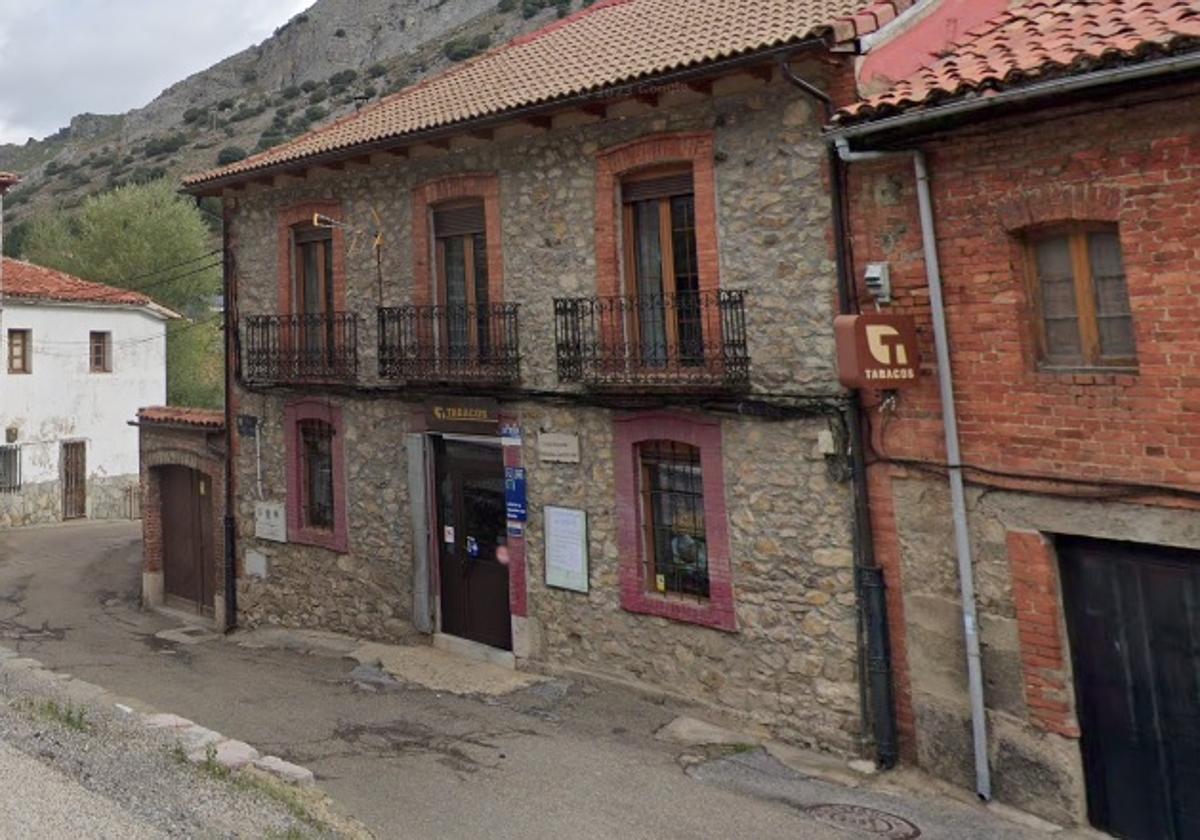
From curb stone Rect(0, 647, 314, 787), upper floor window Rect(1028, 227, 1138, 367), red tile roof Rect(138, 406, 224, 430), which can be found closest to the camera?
upper floor window Rect(1028, 227, 1138, 367)

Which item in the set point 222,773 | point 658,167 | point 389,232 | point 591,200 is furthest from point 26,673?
point 658,167

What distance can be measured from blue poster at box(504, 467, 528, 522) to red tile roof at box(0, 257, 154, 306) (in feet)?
61.2

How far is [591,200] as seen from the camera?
353 inches

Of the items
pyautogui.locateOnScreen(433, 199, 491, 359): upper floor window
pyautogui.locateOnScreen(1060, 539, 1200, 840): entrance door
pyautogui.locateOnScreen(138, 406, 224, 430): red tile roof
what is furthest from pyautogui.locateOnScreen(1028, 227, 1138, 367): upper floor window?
pyautogui.locateOnScreen(138, 406, 224, 430): red tile roof

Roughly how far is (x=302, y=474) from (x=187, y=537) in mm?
3969

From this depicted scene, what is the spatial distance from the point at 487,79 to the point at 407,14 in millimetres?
68079

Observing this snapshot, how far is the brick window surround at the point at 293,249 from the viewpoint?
11.6 metres

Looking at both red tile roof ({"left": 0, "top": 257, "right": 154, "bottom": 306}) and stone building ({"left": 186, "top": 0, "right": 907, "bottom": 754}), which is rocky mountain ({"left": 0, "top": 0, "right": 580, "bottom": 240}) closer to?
red tile roof ({"left": 0, "top": 257, "right": 154, "bottom": 306})

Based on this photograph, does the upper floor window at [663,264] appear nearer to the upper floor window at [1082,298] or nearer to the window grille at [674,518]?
the window grille at [674,518]

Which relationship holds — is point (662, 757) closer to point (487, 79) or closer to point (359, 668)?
point (359, 668)

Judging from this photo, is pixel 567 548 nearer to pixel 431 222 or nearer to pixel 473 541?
pixel 473 541

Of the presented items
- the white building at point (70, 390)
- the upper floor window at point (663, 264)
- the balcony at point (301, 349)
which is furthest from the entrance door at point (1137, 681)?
the white building at point (70, 390)

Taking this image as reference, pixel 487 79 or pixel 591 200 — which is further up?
pixel 487 79

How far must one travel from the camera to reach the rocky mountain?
59219 mm
